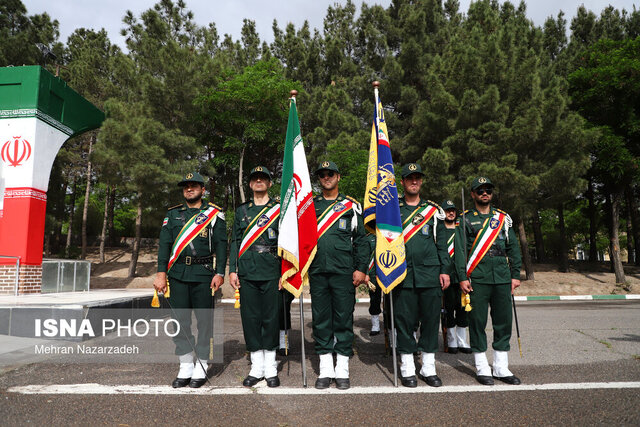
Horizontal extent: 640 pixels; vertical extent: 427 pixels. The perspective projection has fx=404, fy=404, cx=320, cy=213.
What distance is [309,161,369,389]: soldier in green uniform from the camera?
4238 millimetres

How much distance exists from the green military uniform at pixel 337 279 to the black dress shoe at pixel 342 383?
0.25 metres

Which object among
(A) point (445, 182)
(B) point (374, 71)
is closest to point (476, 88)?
Answer: (A) point (445, 182)

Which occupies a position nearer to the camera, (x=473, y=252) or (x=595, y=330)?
(x=473, y=252)

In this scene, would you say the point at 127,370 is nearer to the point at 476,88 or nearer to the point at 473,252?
the point at 473,252

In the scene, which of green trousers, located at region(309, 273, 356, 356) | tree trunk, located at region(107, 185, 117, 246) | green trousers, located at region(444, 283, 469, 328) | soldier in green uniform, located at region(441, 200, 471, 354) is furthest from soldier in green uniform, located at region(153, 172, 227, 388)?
tree trunk, located at region(107, 185, 117, 246)

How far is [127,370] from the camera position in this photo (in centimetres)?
477

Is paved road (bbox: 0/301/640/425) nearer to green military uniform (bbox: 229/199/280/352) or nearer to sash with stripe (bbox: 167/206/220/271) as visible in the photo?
green military uniform (bbox: 229/199/280/352)

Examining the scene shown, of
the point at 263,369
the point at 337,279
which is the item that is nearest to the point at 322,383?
the point at 263,369

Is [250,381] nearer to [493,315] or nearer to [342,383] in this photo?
[342,383]

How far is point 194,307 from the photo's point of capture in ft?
14.5

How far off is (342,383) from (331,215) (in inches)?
69.2

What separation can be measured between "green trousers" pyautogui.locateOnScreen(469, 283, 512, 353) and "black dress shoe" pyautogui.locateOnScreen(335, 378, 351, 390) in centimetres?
143

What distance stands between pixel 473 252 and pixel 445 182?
14.2 meters

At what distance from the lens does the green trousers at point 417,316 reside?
4.27 m
